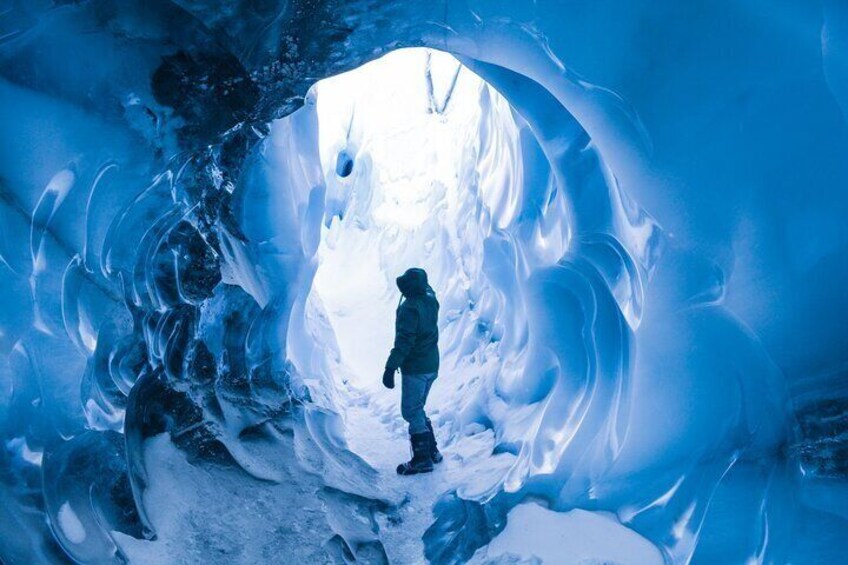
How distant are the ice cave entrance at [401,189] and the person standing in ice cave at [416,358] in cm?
180

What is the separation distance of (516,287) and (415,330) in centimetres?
144

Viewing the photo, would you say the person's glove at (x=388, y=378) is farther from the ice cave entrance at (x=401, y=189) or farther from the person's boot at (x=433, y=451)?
the ice cave entrance at (x=401, y=189)

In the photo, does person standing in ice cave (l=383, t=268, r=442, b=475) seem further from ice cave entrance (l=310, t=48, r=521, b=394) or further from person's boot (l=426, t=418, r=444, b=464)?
ice cave entrance (l=310, t=48, r=521, b=394)

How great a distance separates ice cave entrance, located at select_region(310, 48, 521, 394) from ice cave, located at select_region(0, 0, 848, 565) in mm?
2287

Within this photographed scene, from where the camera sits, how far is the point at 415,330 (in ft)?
14.3

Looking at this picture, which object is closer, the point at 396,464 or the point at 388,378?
the point at 388,378

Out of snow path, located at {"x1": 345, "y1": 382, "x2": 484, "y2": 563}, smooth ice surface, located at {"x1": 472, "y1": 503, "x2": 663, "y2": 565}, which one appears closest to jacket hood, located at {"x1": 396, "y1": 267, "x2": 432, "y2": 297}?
snow path, located at {"x1": 345, "y1": 382, "x2": 484, "y2": 563}

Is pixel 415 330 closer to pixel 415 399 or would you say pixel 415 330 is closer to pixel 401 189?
pixel 415 399

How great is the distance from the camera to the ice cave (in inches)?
91.2

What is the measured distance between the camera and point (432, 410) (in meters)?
6.44

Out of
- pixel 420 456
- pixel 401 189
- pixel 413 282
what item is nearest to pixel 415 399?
pixel 420 456

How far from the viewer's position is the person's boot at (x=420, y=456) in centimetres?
453

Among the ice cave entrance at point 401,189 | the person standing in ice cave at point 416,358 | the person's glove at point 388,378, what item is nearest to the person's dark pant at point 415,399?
the person standing in ice cave at point 416,358

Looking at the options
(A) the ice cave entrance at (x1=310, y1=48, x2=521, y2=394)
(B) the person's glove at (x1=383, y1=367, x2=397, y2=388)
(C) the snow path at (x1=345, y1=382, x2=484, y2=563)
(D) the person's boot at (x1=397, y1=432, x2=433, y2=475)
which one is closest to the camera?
(C) the snow path at (x1=345, y1=382, x2=484, y2=563)
